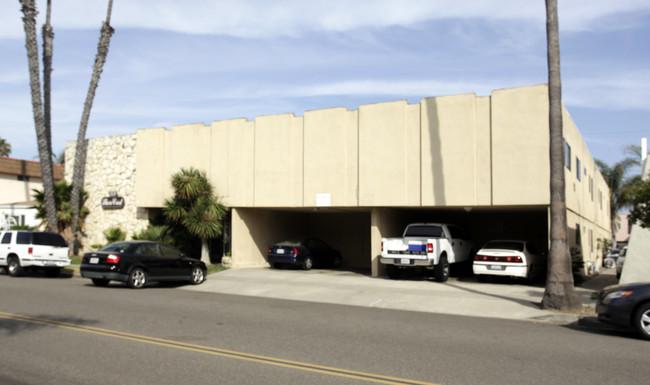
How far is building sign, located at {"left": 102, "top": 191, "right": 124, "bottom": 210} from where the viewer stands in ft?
91.3

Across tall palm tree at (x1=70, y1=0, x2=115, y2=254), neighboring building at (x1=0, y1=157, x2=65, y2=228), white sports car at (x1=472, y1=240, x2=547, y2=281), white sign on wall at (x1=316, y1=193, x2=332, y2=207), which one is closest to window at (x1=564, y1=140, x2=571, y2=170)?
white sports car at (x1=472, y1=240, x2=547, y2=281)

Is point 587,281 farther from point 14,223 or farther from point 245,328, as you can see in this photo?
point 14,223

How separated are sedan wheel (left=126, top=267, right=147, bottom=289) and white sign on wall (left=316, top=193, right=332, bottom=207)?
7.81 m

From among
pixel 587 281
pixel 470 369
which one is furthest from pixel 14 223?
→ pixel 470 369

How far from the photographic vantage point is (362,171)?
72.1 ft

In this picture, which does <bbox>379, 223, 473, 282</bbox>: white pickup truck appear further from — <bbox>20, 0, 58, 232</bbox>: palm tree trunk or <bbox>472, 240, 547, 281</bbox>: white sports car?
<bbox>20, 0, 58, 232</bbox>: palm tree trunk

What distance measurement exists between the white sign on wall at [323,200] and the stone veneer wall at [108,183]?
9.67 metres

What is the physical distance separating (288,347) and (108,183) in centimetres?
2248

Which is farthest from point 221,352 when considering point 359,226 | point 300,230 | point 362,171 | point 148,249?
point 359,226

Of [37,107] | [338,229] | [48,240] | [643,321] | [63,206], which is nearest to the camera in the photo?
[643,321]

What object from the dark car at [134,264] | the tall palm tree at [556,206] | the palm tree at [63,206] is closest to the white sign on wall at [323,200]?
the dark car at [134,264]

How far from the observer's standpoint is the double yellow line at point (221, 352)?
6.89 meters

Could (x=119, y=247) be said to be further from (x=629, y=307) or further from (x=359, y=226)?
(x=359, y=226)

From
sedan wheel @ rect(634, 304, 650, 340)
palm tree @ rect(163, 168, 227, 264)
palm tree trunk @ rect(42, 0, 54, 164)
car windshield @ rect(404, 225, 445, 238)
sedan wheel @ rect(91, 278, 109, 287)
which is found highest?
palm tree trunk @ rect(42, 0, 54, 164)
